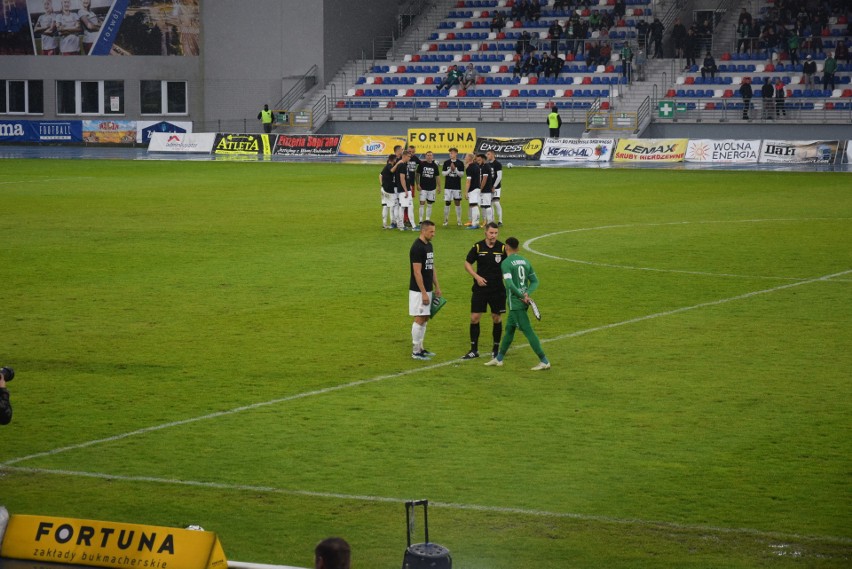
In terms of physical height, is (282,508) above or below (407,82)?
below

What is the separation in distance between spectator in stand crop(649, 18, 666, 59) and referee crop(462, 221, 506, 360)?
168ft

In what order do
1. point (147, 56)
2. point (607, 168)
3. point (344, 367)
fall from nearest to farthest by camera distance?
point (344, 367)
point (607, 168)
point (147, 56)

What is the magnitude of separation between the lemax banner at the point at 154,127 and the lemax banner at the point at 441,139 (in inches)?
654

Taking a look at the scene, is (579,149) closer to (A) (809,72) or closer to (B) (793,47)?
(A) (809,72)

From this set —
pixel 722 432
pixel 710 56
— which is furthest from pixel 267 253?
pixel 710 56

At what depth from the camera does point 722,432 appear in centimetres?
1313

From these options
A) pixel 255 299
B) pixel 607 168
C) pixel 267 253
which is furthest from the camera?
pixel 607 168

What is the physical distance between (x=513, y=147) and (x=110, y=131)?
26.2 m

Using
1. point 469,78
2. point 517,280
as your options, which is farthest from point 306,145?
point 517,280

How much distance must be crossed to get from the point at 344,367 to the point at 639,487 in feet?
19.6

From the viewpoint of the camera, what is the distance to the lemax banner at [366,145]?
2486 inches

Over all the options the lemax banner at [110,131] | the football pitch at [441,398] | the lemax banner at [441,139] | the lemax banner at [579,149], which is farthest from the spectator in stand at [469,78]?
the football pitch at [441,398]

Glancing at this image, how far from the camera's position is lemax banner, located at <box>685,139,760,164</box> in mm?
55500

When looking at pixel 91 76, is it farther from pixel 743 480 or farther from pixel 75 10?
pixel 743 480
